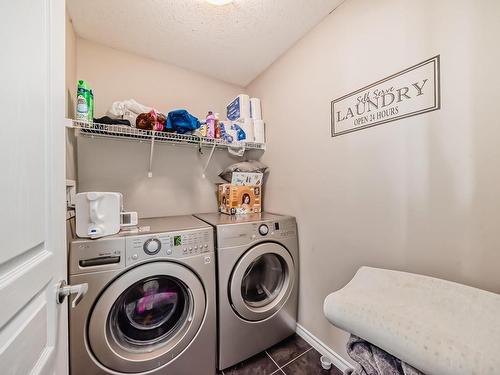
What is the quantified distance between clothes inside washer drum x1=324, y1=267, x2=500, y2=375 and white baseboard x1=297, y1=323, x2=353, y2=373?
2.68 ft

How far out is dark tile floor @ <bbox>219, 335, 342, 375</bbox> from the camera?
4.20ft

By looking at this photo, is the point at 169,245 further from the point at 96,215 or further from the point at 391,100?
the point at 391,100

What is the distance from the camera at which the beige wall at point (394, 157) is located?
2.55 ft

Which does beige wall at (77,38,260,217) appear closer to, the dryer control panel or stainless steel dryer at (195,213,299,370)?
stainless steel dryer at (195,213,299,370)

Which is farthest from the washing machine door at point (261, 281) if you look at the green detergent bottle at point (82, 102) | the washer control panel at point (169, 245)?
the green detergent bottle at point (82, 102)

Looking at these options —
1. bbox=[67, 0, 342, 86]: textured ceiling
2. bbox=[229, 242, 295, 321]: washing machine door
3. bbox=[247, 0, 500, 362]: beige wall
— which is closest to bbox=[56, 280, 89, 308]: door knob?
bbox=[229, 242, 295, 321]: washing machine door

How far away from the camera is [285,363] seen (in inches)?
53.1

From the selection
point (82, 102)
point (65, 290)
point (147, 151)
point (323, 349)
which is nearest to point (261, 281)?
point (323, 349)

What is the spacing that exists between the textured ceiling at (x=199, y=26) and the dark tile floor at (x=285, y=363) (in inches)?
92.1

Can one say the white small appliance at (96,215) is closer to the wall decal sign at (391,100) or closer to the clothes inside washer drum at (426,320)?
the clothes inside washer drum at (426,320)

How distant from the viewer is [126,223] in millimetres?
1225

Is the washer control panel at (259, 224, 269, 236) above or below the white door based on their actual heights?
below

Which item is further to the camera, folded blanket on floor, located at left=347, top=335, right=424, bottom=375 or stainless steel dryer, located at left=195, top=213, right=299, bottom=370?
stainless steel dryer, located at left=195, top=213, right=299, bottom=370

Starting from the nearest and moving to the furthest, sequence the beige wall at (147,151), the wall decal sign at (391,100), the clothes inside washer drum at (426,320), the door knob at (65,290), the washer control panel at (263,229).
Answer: the clothes inside washer drum at (426,320) < the door knob at (65,290) < the wall decal sign at (391,100) < the washer control panel at (263,229) < the beige wall at (147,151)
